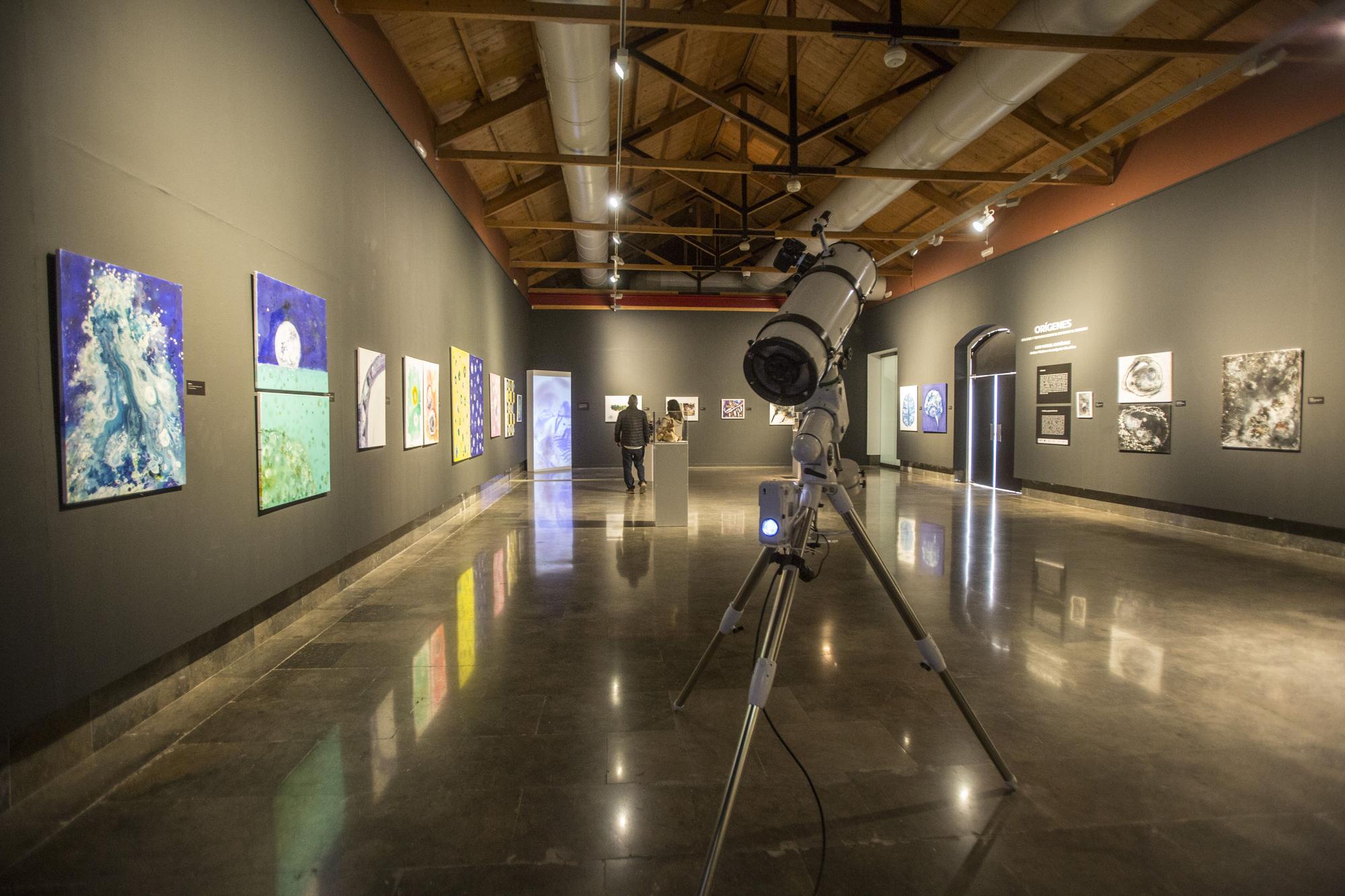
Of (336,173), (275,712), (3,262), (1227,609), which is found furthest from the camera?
(336,173)

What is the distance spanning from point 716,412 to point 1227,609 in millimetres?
13052

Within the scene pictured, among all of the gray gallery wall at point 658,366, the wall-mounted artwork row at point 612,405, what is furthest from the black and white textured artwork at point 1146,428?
the wall-mounted artwork row at point 612,405

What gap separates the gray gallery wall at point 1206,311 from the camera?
605 cm

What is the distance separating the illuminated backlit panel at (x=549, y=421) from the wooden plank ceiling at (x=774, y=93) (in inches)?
122

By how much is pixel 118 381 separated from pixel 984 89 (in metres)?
7.71

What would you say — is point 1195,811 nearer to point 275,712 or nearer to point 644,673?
point 644,673

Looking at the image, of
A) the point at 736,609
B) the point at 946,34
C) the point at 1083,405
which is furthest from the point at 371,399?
the point at 1083,405

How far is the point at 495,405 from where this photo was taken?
11.2 m

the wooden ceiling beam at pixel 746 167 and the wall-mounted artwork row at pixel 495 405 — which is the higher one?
the wooden ceiling beam at pixel 746 167

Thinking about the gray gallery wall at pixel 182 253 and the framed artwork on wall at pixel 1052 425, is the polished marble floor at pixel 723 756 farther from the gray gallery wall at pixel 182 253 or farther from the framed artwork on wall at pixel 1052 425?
the framed artwork on wall at pixel 1052 425

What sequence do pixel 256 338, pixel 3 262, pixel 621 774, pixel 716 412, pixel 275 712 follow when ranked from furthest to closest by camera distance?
1. pixel 716 412
2. pixel 256 338
3. pixel 275 712
4. pixel 621 774
5. pixel 3 262

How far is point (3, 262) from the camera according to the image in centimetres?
209

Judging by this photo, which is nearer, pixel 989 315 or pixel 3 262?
pixel 3 262

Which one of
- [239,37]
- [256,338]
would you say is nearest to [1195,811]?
[256,338]
